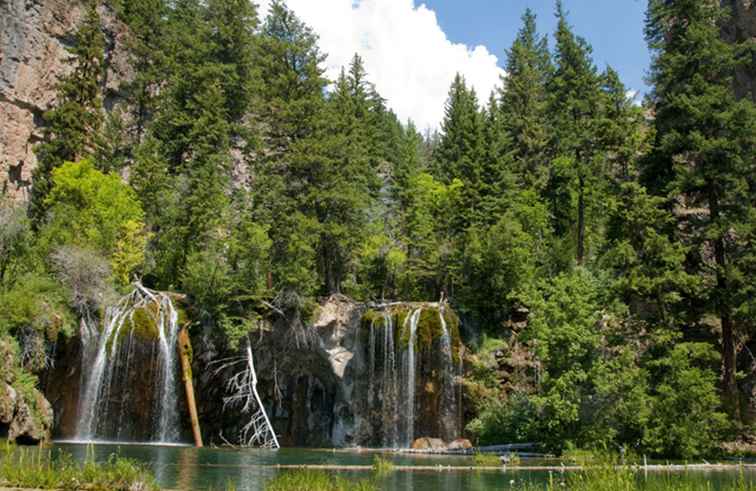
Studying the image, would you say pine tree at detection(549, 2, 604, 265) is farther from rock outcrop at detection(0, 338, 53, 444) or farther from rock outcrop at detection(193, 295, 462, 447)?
rock outcrop at detection(0, 338, 53, 444)

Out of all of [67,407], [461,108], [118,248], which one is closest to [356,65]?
[461,108]

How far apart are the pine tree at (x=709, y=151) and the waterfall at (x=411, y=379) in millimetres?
12318

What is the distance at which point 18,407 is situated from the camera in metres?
24.1

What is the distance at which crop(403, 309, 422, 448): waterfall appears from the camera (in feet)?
101

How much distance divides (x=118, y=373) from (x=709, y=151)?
1072 inches

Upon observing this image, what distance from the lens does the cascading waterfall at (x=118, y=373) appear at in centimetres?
3031

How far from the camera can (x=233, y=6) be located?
49719 millimetres

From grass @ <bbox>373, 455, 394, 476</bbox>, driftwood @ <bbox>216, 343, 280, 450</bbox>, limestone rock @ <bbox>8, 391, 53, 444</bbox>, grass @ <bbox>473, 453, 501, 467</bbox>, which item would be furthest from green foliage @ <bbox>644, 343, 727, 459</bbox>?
limestone rock @ <bbox>8, 391, 53, 444</bbox>

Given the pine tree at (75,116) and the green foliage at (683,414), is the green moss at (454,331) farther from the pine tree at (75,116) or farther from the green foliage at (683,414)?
the pine tree at (75,116)

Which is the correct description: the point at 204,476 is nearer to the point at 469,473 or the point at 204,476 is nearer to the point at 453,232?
the point at 469,473

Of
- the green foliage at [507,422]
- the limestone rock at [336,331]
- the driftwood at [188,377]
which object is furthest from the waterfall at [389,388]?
the driftwood at [188,377]

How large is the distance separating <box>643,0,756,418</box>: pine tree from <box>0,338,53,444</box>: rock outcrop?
1015 inches

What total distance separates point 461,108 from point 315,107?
21.7 meters

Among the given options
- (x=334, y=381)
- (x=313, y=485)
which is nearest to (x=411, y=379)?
(x=334, y=381)
